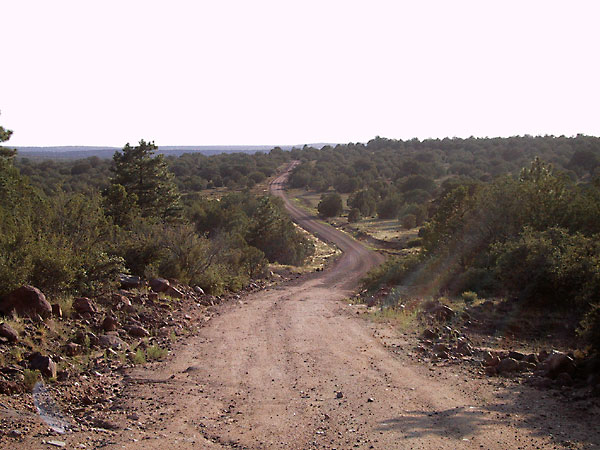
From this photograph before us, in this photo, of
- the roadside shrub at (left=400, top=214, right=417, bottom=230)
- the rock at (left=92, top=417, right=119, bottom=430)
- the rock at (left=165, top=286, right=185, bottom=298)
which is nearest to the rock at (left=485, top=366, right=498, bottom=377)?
the rock at (left=92, top=417, right=119, bottom=430)

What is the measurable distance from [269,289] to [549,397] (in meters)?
15.3

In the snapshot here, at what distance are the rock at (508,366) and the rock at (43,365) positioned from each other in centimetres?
700

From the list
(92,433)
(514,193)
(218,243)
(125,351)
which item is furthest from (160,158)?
(92,433)

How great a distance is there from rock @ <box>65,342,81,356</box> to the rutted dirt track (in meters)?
1.15

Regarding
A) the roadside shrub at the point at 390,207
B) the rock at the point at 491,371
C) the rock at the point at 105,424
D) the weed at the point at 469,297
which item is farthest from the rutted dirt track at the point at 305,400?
the roadside shrub at the point at 390,207

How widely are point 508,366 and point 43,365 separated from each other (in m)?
7.27

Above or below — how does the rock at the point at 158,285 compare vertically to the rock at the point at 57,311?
below

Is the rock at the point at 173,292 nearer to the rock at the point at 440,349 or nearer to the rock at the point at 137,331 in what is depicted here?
the rock at the point at 137,331

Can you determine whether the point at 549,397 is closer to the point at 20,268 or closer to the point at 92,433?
the point at 92,433

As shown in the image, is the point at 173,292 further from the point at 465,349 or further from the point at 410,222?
the point at 410,222

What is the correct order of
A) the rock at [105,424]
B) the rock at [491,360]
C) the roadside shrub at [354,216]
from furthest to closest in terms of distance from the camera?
1. the roadside shrub at [354,216]
2. the rock at [491,360]
3. the rock at [105,424]

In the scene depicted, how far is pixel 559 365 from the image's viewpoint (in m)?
8.30

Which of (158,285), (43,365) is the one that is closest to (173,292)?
(158,285)

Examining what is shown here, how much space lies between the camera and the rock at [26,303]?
938cm
